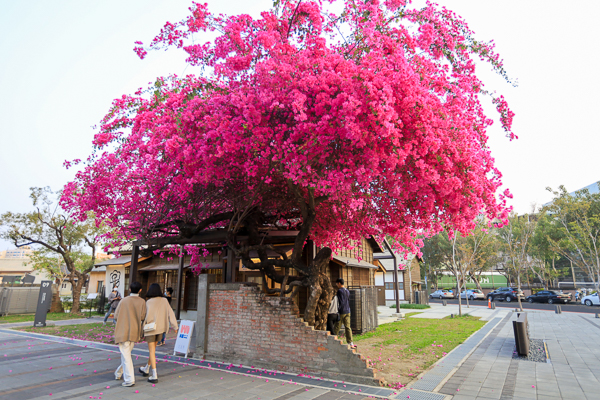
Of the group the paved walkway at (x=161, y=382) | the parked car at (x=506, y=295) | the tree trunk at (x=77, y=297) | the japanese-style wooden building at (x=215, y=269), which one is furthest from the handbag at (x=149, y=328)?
the parked car at (x=506, y=295)

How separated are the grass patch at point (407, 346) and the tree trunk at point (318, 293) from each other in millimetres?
1567

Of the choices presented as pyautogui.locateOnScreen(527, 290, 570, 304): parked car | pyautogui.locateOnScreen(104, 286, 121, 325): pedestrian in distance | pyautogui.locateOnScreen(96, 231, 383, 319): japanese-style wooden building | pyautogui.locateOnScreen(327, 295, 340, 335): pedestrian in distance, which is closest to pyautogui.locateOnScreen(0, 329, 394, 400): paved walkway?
pyautogui.locateOnScreen(327, 295, 340, 335): pedestrian in distance

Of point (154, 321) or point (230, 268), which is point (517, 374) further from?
point (154, 321)

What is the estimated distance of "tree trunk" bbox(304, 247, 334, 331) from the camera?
7.73m

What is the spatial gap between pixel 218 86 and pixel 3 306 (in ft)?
76.7

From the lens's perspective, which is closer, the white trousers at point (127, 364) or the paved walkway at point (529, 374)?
the paved walkway at point (529, 374)

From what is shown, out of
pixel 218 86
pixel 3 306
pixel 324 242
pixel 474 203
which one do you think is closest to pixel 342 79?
pixel 218 86

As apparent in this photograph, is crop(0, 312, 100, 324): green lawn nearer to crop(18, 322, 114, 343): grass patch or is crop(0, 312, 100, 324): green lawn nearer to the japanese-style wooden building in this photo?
the japanese-style wooden building

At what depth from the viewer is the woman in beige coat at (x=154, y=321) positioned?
6.54m

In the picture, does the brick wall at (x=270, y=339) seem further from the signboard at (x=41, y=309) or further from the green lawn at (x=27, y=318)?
the green lawn at (x=27, y=318)

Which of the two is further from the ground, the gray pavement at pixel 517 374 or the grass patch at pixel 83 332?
the gray pavement at pixel 517 374

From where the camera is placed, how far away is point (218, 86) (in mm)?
6801

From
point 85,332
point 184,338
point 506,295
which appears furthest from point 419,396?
point 506,295

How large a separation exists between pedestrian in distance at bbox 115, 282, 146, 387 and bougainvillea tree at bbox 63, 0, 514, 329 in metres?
2.51
